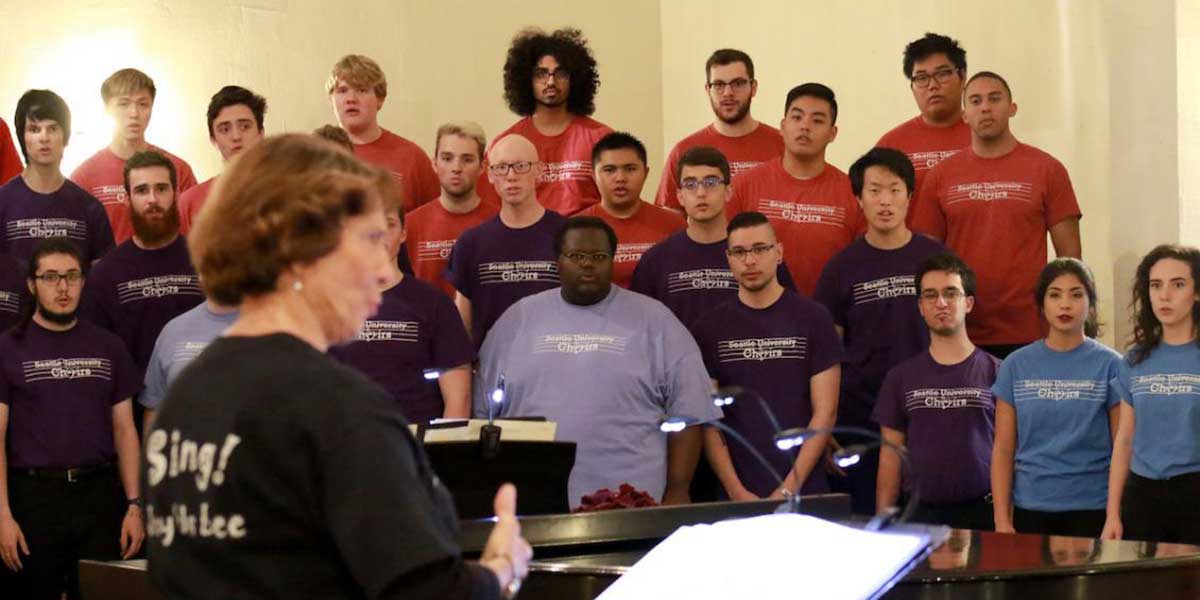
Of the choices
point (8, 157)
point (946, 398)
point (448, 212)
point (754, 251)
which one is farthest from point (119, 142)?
point (946, 398)

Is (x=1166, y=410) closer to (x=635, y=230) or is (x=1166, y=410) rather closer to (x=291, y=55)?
(x=635, y=230)

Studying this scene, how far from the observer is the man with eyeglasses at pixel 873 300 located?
645 cm

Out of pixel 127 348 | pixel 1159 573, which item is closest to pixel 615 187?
pixel 127 348

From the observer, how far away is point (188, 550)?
1.98 m

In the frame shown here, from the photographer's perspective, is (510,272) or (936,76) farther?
(936,76)

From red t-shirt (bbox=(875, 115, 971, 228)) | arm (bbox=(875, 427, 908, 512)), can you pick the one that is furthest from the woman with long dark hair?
red t-shirt (bbox=(875, 115, 971, 228))

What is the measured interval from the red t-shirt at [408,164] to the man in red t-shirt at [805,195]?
1490 mm

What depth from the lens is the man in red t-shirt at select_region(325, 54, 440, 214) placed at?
748cm

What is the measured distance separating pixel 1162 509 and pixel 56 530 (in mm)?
3971

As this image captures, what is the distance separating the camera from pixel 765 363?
6184 mm

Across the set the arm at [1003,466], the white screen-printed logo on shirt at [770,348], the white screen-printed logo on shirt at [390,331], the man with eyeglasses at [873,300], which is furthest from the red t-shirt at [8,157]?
the arm at [1003,466]

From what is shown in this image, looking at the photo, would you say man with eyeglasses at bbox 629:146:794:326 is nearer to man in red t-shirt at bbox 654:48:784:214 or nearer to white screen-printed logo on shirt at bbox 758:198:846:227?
white screen-printed logo on shirt at bbox 758:198:846:227

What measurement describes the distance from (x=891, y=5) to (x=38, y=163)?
496cm

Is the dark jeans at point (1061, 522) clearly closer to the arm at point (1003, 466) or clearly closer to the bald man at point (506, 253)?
the arm at point (1003, 466)
